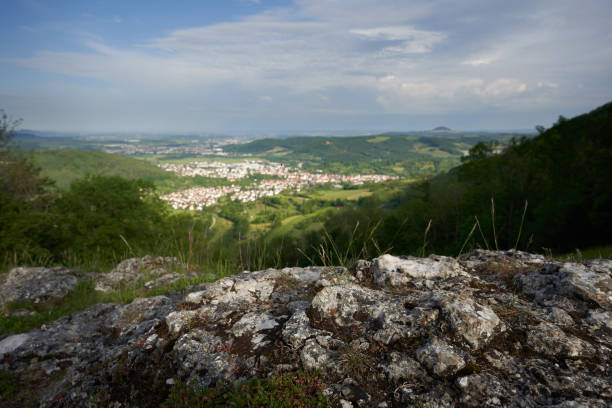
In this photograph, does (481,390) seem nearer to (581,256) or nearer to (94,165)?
(581,256)

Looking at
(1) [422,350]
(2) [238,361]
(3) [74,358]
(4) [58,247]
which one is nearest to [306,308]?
(2) [238,361]

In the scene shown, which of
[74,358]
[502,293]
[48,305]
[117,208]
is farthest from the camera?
[117,208]

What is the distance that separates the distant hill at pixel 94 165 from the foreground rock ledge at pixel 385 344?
116 meters

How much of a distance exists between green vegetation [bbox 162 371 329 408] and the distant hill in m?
117

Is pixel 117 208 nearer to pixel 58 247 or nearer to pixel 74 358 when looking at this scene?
pixel 58 247

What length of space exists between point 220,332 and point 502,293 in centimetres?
321

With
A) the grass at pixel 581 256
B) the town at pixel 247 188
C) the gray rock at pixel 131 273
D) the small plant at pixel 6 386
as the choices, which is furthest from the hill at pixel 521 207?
the small plant at pixel 6 386

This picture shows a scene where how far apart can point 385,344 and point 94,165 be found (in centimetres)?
15588

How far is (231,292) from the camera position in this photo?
142 inches

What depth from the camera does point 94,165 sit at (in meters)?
122

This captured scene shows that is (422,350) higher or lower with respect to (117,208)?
higher

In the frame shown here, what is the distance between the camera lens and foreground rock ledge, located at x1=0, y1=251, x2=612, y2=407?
1922mm

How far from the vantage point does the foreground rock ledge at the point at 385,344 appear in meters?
1.92

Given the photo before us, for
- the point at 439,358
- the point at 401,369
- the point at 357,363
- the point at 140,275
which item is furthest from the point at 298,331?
the point at 140,275
